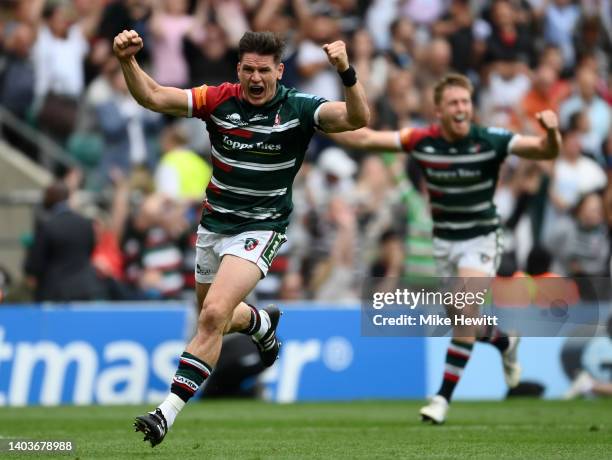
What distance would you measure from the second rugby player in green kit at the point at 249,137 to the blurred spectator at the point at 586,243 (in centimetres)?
833

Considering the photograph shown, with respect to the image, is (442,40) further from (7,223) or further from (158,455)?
(158,455)

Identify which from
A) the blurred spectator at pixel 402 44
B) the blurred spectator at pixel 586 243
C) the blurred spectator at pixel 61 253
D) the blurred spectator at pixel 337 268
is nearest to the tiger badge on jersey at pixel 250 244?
the blurred spectator at pixel 61 253

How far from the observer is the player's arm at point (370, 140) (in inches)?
487

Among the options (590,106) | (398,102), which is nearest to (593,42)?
(590,106)

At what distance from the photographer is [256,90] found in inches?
394

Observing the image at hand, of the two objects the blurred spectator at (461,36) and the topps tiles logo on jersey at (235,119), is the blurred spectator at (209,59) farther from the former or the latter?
the topps tiles logo on jersey at (235,119)

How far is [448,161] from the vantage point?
1258cm

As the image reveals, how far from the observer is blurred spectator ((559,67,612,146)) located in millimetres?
21078

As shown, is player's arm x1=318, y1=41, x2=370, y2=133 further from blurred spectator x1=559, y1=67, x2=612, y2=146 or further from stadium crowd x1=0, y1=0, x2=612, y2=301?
blurred spectator x1=559, y1=67, x2=612, y2=146

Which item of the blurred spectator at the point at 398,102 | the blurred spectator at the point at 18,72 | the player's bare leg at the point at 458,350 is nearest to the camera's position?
the player's bare leg at the point at 458,350

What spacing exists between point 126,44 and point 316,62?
1014 cm

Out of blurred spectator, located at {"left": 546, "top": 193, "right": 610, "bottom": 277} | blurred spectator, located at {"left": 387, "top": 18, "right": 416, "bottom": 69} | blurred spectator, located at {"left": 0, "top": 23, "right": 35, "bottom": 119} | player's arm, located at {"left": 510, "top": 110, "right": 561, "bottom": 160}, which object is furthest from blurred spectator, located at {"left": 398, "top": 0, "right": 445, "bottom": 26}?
player's arm, located at {"left": 510, "top": 110, "right": 561, "bottom": 160}

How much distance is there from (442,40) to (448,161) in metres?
8.59

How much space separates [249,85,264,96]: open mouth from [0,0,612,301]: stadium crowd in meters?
6.35
